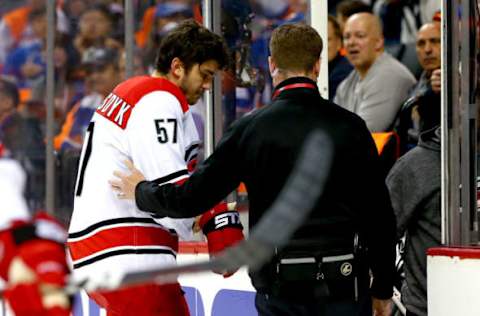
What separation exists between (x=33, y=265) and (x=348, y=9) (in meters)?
4.19

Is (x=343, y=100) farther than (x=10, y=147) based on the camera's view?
No

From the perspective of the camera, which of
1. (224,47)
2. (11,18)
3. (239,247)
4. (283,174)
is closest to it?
(239,247)

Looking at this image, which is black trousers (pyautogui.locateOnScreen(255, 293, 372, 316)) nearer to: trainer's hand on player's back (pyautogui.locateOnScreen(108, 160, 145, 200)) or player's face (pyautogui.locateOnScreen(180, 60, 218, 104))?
trainer's hand on player's back (pyautogui.locateOnScreen(108, 160, 145, 200))

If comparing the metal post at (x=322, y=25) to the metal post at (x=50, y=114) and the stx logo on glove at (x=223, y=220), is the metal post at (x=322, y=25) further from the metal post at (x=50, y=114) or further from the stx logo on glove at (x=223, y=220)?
the metal post at (x=50, y=114)

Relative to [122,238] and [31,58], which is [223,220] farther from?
[31,58]

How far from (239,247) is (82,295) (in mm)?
3544

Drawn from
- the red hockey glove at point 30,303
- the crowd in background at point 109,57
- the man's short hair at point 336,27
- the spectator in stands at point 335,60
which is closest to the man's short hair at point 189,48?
the crowd in background at point 109,57

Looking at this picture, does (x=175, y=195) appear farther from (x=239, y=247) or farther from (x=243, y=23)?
(x=243, y=23)

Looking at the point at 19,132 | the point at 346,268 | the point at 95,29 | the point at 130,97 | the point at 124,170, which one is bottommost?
the point at 346,268

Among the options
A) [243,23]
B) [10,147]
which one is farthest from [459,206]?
[10,147]

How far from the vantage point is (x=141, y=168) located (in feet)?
13.1

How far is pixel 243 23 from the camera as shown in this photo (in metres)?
5.62

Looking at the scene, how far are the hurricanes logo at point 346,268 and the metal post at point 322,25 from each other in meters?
1.62

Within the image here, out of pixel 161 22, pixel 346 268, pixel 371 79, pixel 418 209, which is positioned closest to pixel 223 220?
pixel 346 268
